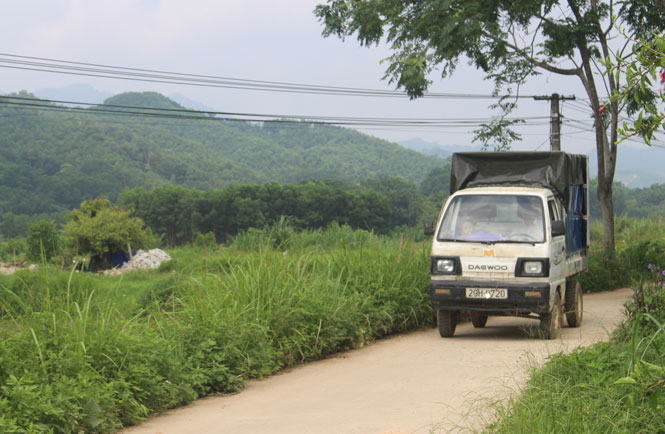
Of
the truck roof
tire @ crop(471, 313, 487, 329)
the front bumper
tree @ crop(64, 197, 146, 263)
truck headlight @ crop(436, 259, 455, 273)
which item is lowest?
tree @ crop(64, 197, 146, 263)

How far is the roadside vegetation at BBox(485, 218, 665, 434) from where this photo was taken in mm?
4926

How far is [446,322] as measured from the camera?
11.3m

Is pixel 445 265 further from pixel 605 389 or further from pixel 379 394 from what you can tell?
pixel 605 389

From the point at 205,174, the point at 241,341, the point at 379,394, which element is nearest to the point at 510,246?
the point at 379,394

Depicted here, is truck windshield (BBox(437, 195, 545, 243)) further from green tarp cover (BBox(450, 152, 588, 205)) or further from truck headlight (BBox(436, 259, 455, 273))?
green tarp cover (BBox(450, 152, 588, 205))

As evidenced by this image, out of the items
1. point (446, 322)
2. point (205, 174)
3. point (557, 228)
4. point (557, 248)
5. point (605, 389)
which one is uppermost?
point (205, 174)

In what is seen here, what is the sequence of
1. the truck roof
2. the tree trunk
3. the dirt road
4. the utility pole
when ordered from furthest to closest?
the utility pole, the tree trunk, the truck roof, the dirt road

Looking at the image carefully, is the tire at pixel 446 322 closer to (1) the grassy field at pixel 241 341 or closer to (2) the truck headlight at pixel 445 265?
(2) the truck headlight at pixel 445 265

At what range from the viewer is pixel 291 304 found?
9.53 metres

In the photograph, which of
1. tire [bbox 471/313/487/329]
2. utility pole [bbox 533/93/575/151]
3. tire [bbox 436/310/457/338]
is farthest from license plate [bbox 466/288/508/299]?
utility pole [bbox 533/93/575/151]

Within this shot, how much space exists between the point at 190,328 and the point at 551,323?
5456 millimetres

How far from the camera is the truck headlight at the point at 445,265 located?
11.0 meters

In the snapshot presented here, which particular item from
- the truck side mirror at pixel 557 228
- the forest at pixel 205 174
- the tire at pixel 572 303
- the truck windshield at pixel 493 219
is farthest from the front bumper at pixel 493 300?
the forest at pixel 205 174

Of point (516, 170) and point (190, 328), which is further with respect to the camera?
point (516, 170)
